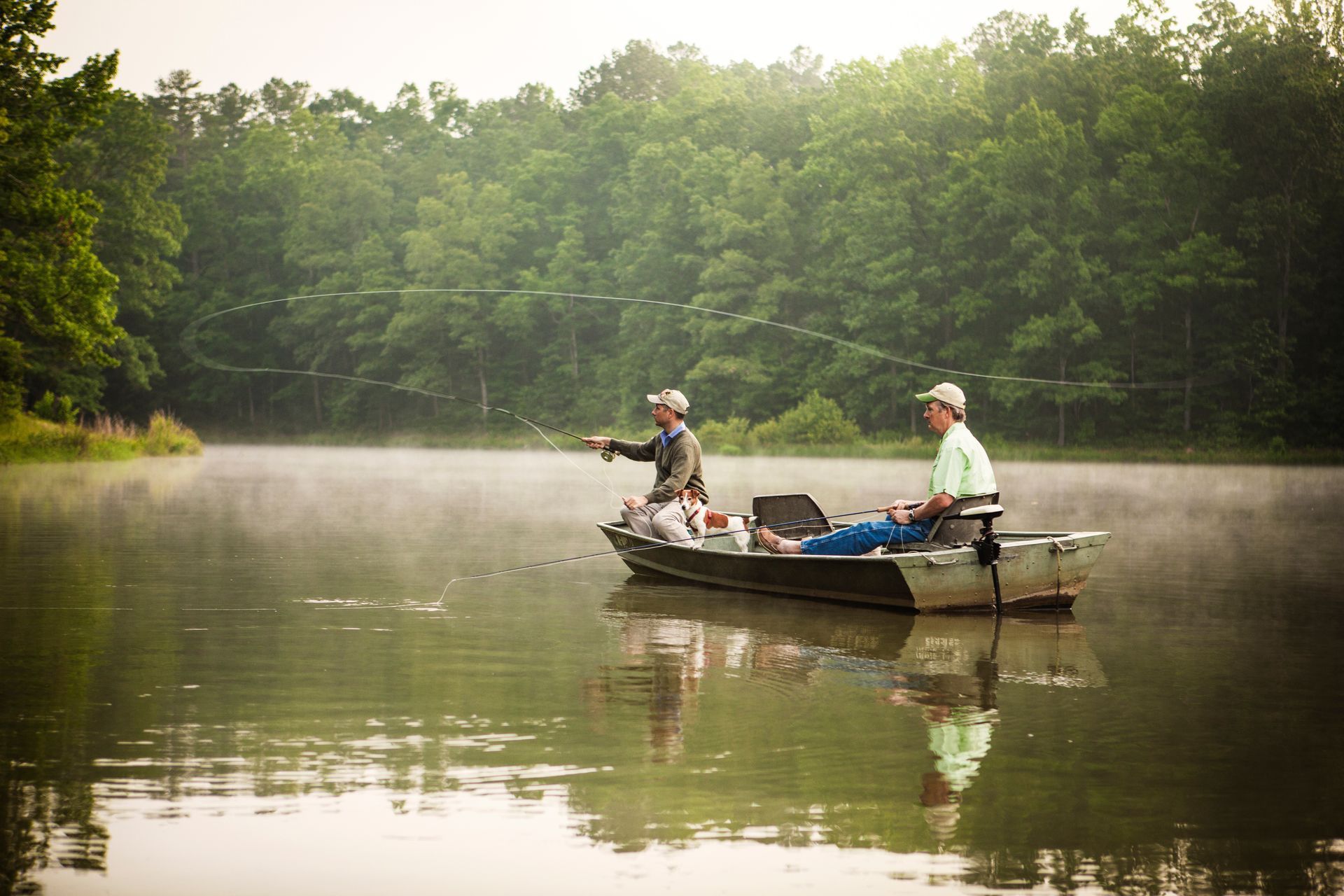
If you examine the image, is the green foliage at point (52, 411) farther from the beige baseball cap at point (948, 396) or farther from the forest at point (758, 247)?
the beige baseball cap at point (948, 396)

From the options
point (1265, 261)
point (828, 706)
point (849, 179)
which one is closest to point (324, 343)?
point (849, 179)

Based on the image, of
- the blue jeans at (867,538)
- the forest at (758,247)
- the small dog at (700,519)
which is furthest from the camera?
the forest at (758,247)

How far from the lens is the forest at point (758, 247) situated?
44312mm

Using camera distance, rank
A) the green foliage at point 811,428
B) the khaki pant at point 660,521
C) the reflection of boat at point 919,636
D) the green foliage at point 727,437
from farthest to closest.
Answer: the green foliage at point 727,437
the green foliage at point 811,428
the khaki pant at point 660,521
the reflection of boat at point 919,636

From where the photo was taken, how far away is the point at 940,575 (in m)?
9.89

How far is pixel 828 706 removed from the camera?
695cm

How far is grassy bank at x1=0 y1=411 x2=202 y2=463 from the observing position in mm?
30594

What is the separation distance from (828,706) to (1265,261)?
42583 millimetres

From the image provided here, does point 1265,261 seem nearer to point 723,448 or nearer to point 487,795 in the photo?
point 723,448

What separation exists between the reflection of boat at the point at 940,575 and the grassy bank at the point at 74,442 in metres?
23.5

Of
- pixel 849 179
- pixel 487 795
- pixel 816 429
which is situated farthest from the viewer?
pixel 849 179

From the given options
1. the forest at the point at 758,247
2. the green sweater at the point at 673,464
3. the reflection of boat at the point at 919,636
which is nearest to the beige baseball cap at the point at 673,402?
the green sweater at the point at 673,464

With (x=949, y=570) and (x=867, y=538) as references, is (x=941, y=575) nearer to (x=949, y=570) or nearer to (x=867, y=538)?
(x=949, y=570)

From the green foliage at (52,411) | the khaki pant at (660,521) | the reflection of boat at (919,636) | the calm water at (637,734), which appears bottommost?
the calm water at (637,734)
